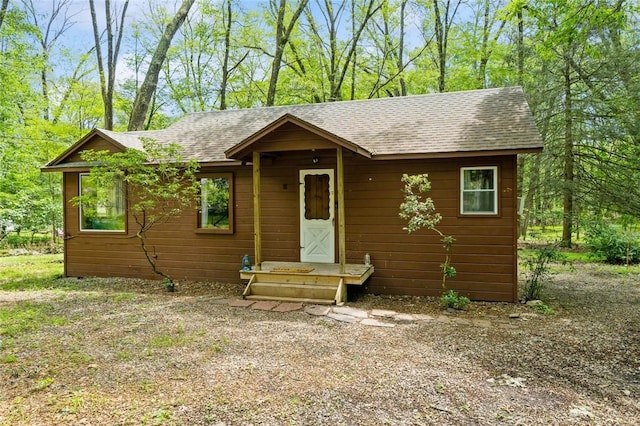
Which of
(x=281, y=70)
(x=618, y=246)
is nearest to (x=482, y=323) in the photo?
(x=618, y=246)

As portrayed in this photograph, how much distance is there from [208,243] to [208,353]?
13.9 feet

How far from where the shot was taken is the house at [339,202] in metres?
6.55

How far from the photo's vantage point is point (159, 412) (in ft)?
9.87

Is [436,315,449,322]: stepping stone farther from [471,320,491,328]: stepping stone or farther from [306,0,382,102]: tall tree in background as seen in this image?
[306,0,382,102]: tall tree in background

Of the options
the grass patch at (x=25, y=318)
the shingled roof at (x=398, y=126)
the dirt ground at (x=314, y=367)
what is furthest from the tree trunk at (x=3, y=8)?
the dirt ground at (x=314, y=367)

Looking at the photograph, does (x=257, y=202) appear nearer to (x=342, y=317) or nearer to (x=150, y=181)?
(x=150, y=181)

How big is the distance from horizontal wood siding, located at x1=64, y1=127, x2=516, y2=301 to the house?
2 cm

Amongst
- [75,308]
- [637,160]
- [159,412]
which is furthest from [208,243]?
[637,160]

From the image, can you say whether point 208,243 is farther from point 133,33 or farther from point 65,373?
point 133,33

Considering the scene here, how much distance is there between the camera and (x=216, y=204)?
8.27m

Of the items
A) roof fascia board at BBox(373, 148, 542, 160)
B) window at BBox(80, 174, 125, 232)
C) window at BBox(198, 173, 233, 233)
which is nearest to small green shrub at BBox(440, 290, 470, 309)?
roof fascia board at BBox(373, 148, 542, 160)

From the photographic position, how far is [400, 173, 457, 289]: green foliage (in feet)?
20.6

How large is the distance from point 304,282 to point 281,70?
47.3 ft

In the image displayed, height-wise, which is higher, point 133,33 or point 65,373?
point 133,33
